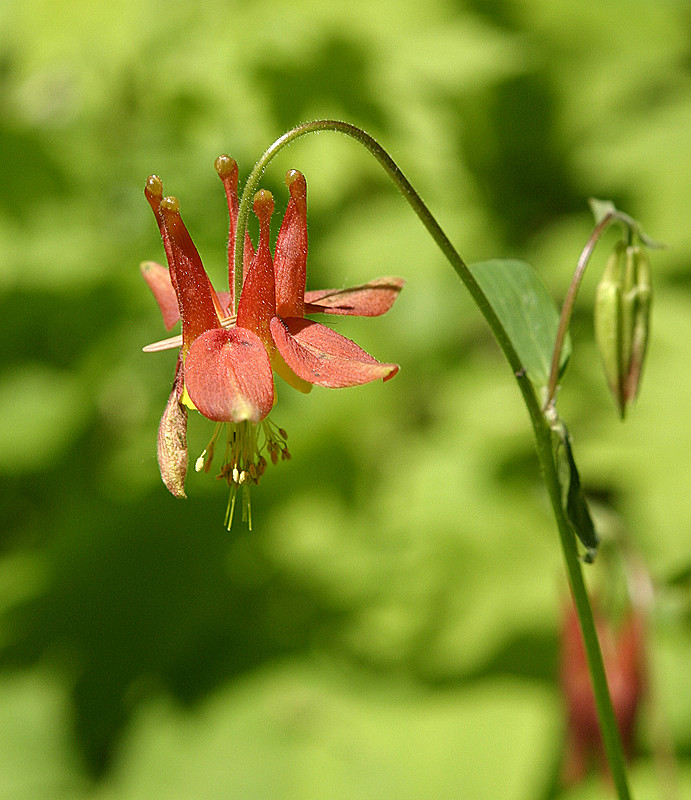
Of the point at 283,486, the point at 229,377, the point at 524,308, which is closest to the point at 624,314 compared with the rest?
the point at 524,308

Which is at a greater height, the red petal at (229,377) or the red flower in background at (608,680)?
the red petal at (229,377)

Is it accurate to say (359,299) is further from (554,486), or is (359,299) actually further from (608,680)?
(608,680)

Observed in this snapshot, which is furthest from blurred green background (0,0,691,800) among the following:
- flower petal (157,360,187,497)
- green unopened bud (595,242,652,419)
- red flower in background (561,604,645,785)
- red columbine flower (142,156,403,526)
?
flower petal (157,360,187,497)

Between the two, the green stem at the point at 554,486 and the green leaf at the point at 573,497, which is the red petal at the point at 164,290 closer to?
the green stem at the point at 554,486

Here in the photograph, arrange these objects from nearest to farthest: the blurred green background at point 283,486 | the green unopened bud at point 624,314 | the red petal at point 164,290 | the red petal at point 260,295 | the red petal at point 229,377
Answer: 1. the red petal at point 229,377
2. the red petal at point 260,295
3. the red petal at point 164,290
4. the green unopened bud at point 624,314
5. the blurred green background at point 283,486

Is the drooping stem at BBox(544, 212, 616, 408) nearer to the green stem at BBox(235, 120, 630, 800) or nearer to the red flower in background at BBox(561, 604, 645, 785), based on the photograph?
the green stem at BBox(235, 120, 630, 800)

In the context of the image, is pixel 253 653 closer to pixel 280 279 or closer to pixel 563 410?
pixel 563 410

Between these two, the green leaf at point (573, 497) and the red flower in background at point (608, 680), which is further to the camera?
the red flower in background at point (608, 680)

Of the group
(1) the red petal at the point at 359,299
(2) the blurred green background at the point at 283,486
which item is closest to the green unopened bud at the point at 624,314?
(1) the red petal at the point at 359,299
